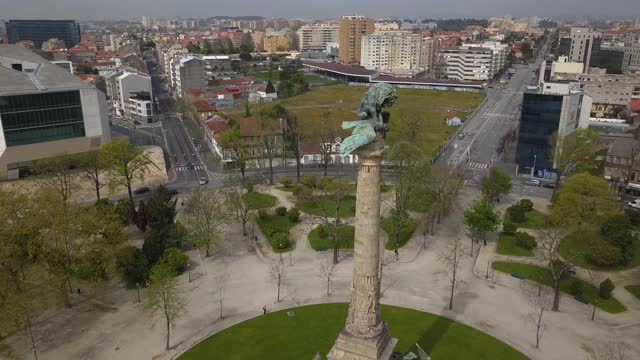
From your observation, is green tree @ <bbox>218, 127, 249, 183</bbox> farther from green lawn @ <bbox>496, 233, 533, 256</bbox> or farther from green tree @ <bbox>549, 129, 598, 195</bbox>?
green tree @ <bbox>549, 129, 598, 195</bbox>

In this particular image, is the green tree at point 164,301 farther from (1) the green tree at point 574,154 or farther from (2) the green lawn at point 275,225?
(1) the green tree at point 574,154

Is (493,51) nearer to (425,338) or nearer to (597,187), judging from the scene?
(597,187)

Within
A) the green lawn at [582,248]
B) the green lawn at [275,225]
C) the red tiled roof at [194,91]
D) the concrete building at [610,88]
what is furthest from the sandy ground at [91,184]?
the concrete building at [610,88]

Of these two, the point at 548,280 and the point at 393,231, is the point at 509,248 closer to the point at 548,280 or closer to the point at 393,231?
the point at 548,280

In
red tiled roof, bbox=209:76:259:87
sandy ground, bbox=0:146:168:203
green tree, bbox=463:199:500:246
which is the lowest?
sandy ground, bbox=0:146:168:203

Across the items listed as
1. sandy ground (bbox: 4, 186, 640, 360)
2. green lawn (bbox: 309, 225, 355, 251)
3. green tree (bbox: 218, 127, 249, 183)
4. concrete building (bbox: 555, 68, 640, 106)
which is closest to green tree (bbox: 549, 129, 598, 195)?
sandy ground (bbox: 4, 186, 640, 360)

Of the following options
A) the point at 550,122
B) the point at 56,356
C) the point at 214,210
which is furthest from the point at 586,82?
the point at 56,356
